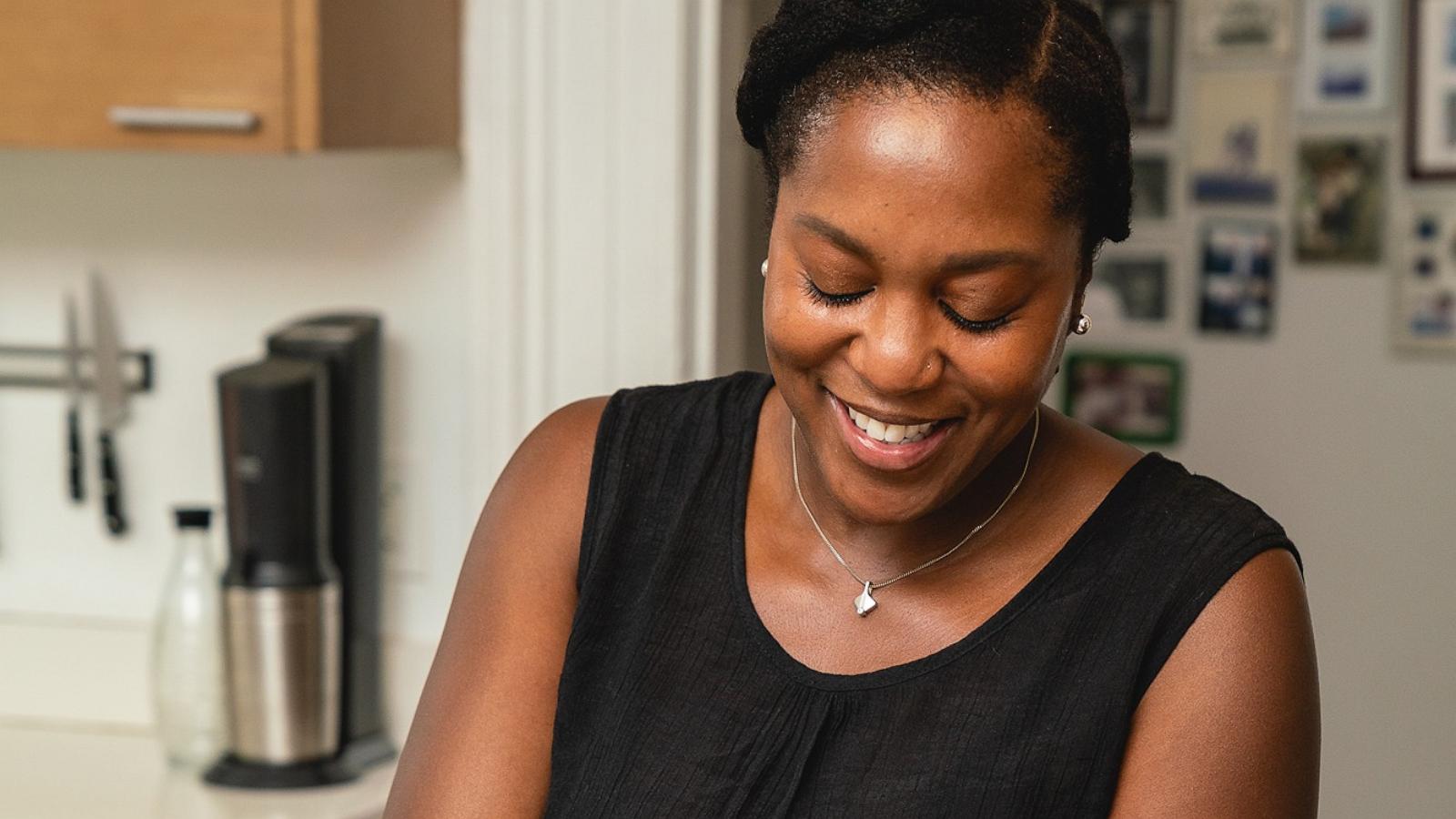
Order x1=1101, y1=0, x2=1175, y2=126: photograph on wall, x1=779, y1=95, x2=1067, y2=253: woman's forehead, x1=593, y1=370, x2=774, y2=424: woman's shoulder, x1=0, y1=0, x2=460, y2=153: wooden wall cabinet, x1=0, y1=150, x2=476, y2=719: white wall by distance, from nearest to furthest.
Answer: x1=779, y1=95, x2=1067, y2=253: woman's forehead, x1=593, y1=370, x2=774, y2=424: woman's shoulder, x1=0, y1=0, x2=460, y2=153: wooden wall cabinet, x1=0, y1=150, x2=476, y2=719: white wall, x1=1101, y1=0, x2=1175, y2=126: photograph on wall

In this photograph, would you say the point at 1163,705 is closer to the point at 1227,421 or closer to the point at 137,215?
the point at 137,215

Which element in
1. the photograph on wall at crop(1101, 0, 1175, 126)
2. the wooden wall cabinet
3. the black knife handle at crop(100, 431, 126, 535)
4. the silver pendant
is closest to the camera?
the silver pendant

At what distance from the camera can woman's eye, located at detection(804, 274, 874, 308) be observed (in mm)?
1025

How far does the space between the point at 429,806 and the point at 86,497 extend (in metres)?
1.11

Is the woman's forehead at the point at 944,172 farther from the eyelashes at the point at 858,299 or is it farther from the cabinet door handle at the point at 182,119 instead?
the cabinet door handle at the point at 182,119

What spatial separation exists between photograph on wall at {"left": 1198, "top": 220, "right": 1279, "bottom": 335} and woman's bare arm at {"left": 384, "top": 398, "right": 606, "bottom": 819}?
2.25 m

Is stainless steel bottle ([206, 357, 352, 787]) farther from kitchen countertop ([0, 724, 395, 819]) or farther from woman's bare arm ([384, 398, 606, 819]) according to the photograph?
woman's bare arm ([384, 398, 606, 819])

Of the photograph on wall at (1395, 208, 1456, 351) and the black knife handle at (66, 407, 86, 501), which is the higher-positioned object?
the photograph on wall at (1395, 208, 1456, 351)

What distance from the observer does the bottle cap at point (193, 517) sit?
186 centimetres

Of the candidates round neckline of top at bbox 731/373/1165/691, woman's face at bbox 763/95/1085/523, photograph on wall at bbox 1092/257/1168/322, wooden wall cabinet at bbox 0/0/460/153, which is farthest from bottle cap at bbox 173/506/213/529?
photograph on wall at bbox 1092/257/1168/322

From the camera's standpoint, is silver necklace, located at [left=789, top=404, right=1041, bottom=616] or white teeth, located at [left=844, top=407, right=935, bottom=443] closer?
white teeth, located at [left=844, top=407, right=935, bottom=443]

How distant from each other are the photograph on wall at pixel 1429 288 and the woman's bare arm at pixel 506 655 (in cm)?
232

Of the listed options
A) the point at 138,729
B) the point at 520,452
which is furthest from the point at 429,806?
the point at 138,729

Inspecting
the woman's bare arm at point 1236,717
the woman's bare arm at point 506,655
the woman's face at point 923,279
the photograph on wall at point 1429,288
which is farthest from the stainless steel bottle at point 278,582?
the photograph on wall at point 1429,288
